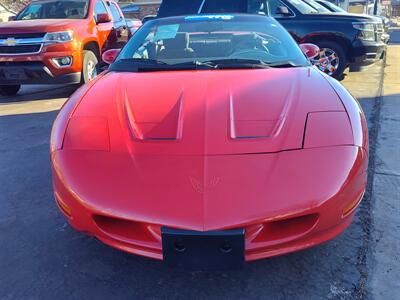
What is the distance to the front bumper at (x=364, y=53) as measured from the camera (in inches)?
288

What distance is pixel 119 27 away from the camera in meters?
8.32

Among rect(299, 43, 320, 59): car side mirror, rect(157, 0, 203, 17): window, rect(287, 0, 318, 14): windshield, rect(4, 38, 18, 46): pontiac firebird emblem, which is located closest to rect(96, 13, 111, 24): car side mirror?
rect(157, 0, 203, 17): window

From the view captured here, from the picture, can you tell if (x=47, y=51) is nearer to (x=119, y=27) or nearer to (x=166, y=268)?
(x=119, y=27)

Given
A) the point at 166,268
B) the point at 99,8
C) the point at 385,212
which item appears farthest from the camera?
the point at 99,8

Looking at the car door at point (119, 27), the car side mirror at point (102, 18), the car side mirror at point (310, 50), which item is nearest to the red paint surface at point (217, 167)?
the car side mirror at point (310, 50)

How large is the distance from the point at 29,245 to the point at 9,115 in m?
3.83

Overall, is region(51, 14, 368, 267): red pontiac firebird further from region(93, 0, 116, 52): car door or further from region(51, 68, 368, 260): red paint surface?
region(93, 0, 116, 52): car door

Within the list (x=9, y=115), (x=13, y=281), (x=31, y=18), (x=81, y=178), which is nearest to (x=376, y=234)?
(x=81, y=178)

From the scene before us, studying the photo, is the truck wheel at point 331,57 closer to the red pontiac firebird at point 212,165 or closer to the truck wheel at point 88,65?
the truck wheel at point 88,65

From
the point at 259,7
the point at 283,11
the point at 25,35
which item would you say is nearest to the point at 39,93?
the point at 25,35

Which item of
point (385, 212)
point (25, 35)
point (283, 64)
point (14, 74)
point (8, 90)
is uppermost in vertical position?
point (283, 64)

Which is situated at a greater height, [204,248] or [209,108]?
[209,108]

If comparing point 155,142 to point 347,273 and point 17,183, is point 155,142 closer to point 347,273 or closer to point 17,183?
point 347,273

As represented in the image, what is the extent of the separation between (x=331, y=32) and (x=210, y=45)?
15.2 ft
